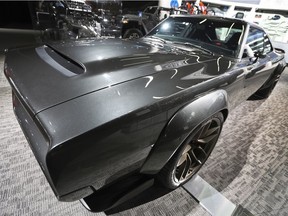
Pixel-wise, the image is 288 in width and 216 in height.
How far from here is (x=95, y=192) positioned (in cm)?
104

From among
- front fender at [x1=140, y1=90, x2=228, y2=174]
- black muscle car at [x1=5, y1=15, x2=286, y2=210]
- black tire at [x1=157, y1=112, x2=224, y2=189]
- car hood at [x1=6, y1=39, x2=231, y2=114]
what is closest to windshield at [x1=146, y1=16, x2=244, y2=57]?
black muscle car at [x1=5, y1=15, x2=286, y2=210]

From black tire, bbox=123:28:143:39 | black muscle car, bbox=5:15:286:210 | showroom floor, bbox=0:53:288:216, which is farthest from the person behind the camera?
black tire, bbox=123:28:143:39

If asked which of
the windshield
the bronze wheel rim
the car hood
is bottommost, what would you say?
the bronze wheel rim

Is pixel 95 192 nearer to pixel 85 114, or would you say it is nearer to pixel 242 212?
pixel 85 114

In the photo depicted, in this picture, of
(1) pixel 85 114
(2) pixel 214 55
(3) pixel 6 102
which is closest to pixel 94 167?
(1) pixel 85 114

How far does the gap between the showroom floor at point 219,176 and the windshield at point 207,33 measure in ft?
3.51

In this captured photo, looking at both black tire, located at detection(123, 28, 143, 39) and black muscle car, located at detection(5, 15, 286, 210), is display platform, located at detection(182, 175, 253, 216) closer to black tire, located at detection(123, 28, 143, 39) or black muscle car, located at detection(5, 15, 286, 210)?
black muscle car, located at detection(5, 15, 286, 210)

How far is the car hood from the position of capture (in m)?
0.98

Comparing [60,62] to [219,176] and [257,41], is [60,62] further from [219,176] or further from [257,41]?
[257,41]

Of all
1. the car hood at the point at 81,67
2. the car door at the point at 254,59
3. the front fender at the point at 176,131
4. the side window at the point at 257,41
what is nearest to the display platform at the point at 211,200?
the front fender at the point at 176,131

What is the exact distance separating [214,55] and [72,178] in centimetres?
167

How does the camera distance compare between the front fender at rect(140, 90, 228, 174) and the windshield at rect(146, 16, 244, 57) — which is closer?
the front fender at rect(140, 90, 228, 174)

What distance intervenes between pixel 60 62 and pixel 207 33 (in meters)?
1.71

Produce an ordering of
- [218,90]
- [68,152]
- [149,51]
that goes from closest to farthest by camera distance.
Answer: [68,152] → [218,90] → [149,51]
